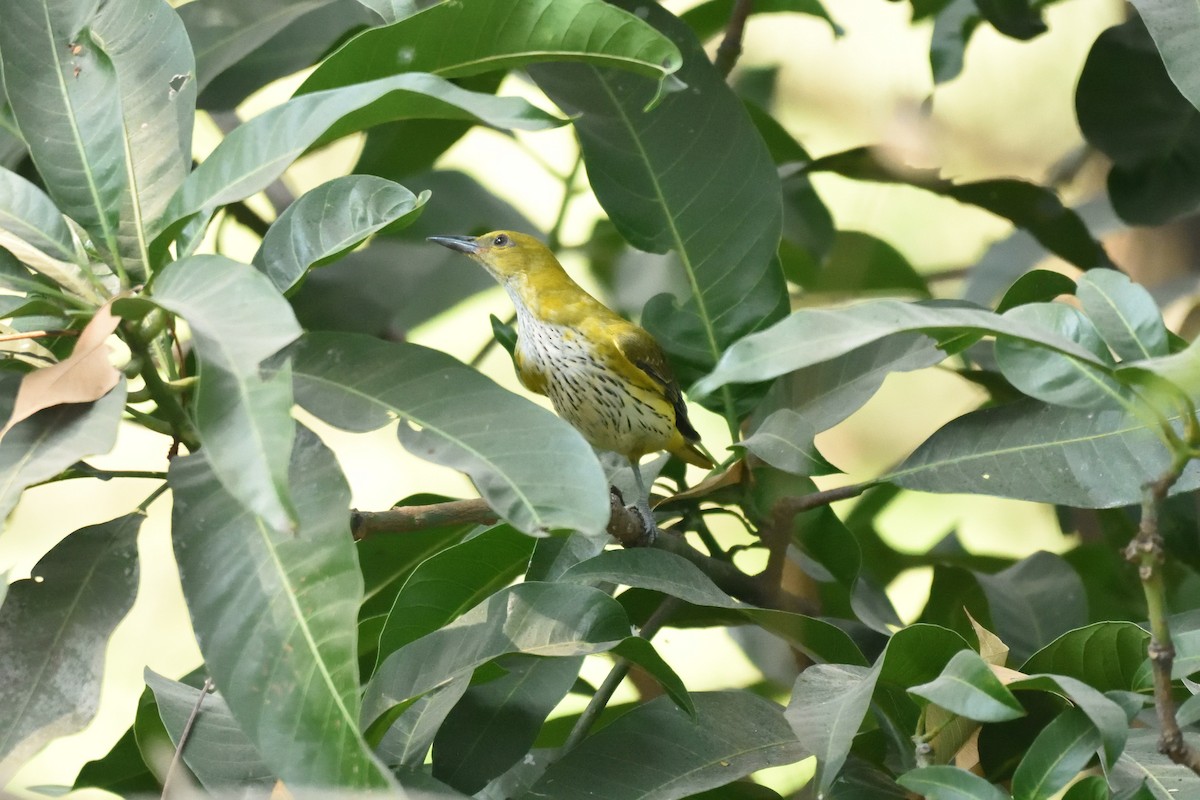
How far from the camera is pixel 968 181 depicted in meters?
1.70

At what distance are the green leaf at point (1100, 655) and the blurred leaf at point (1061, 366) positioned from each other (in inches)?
7.8

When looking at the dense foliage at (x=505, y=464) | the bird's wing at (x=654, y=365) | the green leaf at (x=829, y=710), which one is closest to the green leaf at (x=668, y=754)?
the dense foliage at (x=505, y=464)

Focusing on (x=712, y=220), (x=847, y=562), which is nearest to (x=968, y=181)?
(x=712, y=220)

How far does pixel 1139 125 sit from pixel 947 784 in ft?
3.68

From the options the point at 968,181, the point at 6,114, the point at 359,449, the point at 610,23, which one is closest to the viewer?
the point at 610,23

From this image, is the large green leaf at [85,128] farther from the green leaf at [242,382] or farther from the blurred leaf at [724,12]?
the blurred leaf at [724,12]

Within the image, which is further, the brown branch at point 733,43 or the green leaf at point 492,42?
the brown branch at point 733,43

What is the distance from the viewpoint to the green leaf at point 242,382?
0.65 meters

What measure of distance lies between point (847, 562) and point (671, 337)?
332mm

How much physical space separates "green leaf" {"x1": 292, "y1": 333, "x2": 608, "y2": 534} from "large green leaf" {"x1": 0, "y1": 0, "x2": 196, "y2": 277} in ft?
0.62

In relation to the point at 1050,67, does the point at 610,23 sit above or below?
above

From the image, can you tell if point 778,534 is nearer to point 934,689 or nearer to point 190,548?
point 934,689

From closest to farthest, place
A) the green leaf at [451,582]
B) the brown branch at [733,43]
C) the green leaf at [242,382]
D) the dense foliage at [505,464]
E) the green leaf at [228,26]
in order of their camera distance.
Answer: the green leaf at [242,382]
the dense foliage at [505,464]
the green leaf at [451,582]
the green leaf at [228,26]
the brown branch at [733,43]

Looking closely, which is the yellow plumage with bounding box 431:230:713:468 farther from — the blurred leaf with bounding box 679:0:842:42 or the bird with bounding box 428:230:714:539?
the blurred leaf with bounding box 679:0:842:42
